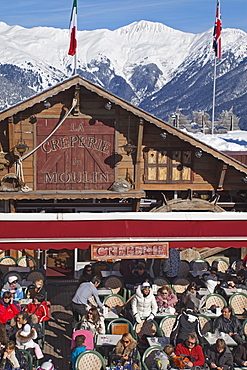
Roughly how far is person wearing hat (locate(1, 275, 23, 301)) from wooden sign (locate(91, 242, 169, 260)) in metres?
1.99

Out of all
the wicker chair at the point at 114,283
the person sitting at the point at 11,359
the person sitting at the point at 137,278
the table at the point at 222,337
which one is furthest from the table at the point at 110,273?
the person sitting at the point at 11,359

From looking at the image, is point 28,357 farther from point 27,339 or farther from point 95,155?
point 95,155

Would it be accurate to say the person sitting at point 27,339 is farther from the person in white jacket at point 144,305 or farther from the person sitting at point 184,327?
the person sitting at point 184,327

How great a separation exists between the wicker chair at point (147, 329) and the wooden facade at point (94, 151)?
592 cm

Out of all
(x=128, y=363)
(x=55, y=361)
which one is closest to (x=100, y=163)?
(x=55, y=361)

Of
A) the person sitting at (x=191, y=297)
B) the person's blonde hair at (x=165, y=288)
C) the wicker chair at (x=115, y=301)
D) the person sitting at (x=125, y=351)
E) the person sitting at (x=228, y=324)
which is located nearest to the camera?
the person sitting at (x=125, y=351)

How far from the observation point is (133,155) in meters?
16.7

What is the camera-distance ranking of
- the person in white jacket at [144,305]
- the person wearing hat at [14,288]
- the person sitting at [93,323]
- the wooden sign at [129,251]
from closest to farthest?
1. the person sitting at [93,323]
2. the person in white jacket at [144,305]
3. the wooden sign at [129,251]
4. the person wearing hat at [14,288]

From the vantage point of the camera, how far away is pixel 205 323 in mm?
11320

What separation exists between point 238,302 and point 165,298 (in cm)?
173

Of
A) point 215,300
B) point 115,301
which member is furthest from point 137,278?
point 215,300

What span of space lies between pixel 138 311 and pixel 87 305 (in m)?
1.16

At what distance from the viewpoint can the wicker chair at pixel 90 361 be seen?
9.48 meters

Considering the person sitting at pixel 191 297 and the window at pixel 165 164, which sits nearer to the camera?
the person sitting at pixel 191 297
